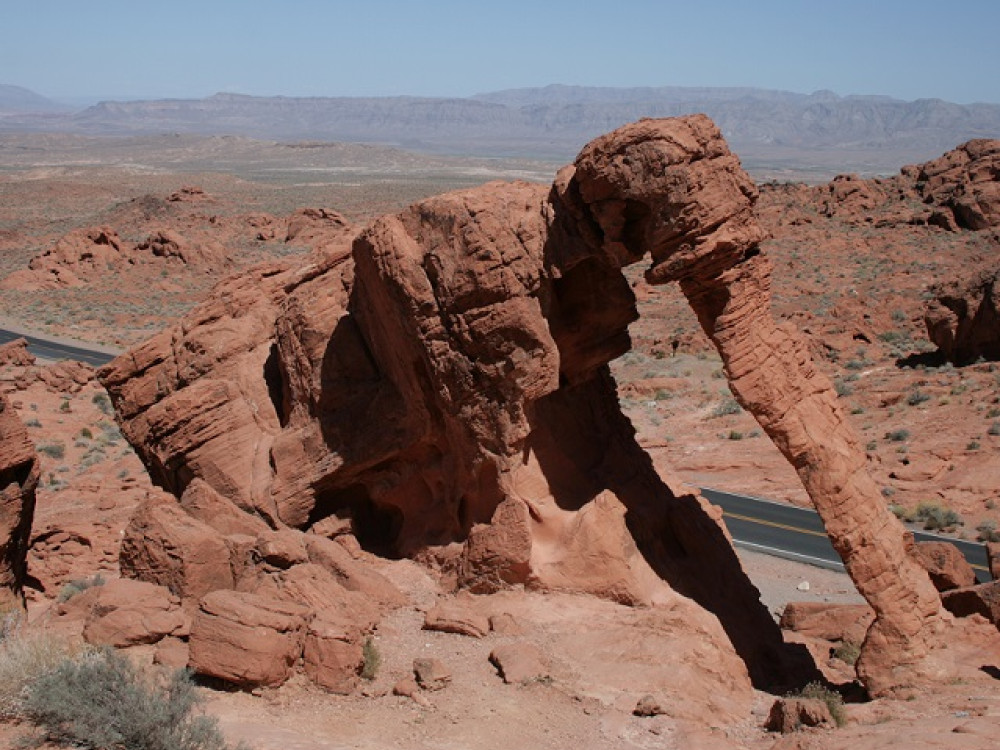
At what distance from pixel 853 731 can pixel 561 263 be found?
6.18 meters

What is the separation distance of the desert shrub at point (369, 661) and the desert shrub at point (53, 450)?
65.0 ft

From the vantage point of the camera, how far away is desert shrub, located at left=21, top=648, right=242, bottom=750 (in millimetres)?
8945

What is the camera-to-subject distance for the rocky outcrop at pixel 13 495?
49.6 feet

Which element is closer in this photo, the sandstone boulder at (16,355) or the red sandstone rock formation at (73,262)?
the sandstone boulder at (16,355)

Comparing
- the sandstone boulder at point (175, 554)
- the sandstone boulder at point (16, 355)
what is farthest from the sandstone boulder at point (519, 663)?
the sandstone boulder at point (16, 355)

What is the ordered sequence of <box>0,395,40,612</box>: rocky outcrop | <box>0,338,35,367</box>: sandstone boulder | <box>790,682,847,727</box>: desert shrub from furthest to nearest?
<box>0,338,35,367</box>: sandstone boulder, <box>0,395,40,612</box>: rocky outcrop, <box>790,682,847,727</box>: desert shrub

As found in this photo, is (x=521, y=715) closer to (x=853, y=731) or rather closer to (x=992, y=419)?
(x=853, y=731)

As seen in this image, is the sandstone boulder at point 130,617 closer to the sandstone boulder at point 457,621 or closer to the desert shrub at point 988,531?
the sandstone boulder at point 457,621

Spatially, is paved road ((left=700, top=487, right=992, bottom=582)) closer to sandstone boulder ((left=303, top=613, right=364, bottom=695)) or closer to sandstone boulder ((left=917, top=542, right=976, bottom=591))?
sandstone boulder ((left=917, top=542, right=976, bottom=591))

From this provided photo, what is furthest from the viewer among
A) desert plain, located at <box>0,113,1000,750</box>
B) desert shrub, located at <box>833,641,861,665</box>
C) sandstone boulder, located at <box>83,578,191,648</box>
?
desert shrub, located at <box>833,641,861,665</box>

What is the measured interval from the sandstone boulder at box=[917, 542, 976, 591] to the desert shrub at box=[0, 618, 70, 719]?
12.0 m

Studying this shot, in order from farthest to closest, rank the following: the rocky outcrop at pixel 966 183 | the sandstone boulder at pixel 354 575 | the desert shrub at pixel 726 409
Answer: the rocky outcrop at pixel 966 183, the desert shrub at pixel 726 409, the sandstone boulder at pixel 354 575

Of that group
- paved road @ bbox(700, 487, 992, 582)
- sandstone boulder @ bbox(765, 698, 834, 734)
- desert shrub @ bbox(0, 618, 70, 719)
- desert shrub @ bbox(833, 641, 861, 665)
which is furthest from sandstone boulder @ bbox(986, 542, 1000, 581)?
desert shrub @ bbox(0, 618, 70, 719)

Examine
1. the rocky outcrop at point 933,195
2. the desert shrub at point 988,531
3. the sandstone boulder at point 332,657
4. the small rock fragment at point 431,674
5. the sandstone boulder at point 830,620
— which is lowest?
the desert shrub at point 988,531
